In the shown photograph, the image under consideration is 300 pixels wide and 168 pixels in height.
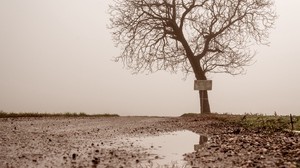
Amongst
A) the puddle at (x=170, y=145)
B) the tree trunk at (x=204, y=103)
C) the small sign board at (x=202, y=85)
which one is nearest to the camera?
the puddle at (x=170, y=145)

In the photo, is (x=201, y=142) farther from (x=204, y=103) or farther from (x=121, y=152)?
(x=204, y=103)

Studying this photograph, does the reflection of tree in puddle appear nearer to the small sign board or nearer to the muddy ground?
the muddy ground

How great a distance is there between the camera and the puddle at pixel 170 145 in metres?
8.87

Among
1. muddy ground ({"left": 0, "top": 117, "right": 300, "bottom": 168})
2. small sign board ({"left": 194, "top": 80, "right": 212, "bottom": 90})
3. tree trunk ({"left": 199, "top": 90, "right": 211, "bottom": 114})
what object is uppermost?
small sign board ({"left": 194, "top": 80, "right": 212, "bottom": 90})

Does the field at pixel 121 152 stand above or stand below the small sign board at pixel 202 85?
below

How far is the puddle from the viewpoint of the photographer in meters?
8.87

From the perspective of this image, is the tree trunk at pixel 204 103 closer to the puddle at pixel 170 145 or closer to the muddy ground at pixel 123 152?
the puddle at pixel 170 145

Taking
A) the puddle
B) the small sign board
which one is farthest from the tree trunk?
the puddle

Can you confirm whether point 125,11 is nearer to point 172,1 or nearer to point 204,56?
point 172,1

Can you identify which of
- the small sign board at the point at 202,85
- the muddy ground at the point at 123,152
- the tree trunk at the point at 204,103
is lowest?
the muddy ground at the point at 123,152

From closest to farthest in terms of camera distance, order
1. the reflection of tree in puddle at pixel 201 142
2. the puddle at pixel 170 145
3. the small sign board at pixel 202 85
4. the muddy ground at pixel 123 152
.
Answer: the muddy ground at pixel 123 152 < the puddle at pixel 170 145 < the reflection of tree in puddle at pixel 201 142 < the small sign board at pixel 202 85

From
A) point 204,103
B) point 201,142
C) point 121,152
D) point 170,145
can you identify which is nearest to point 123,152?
point 121,152

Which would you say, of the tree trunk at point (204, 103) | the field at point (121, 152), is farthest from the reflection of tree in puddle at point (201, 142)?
the tree trunk at point (204, 103)

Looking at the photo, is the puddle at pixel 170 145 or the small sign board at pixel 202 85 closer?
the puddle at pixel 170 145
